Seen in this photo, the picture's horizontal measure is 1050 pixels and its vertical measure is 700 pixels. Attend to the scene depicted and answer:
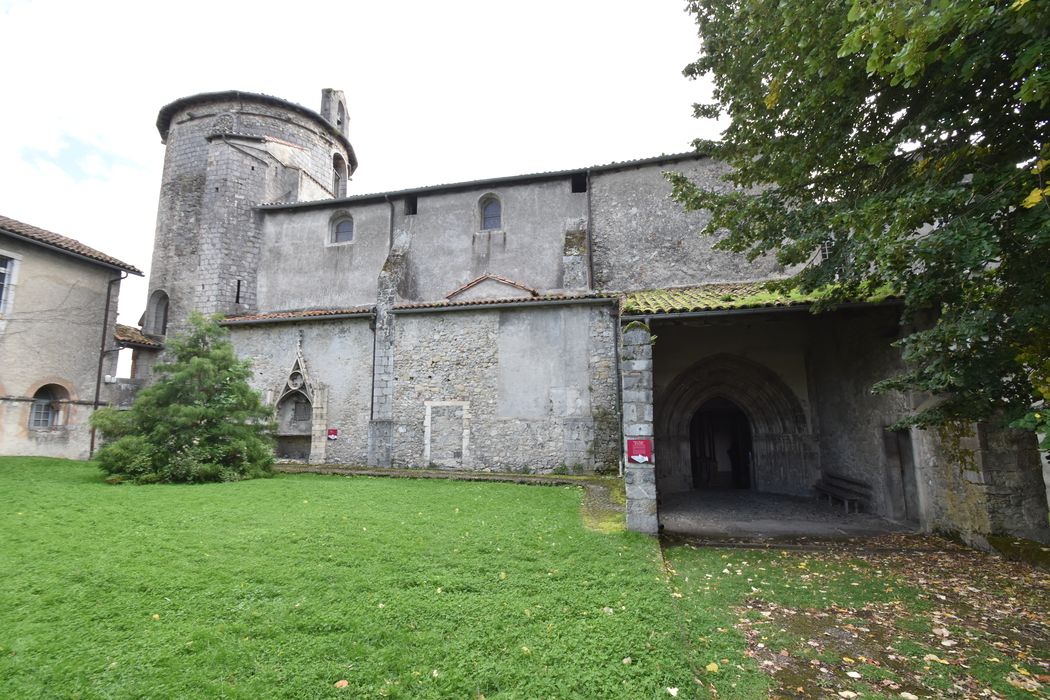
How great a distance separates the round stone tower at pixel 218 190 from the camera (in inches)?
704

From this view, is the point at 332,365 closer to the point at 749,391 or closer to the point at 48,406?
the point at 48,406

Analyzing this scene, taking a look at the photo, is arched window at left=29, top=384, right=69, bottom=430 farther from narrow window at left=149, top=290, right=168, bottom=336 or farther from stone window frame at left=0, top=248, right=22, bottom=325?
narrow window at left=149, top=290, right=168, bottom=336

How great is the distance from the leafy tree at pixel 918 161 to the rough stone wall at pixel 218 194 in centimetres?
1668

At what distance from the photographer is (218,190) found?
60.0 ft

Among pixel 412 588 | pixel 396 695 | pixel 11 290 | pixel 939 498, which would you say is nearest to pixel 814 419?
pixel 939 498

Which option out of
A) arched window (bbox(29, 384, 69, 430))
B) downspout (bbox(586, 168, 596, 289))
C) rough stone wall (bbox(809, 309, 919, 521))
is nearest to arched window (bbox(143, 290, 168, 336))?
arched window (bbox(29, 384, 69, 430))

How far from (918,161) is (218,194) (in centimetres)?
2033

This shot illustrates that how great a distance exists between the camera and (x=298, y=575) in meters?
4.86

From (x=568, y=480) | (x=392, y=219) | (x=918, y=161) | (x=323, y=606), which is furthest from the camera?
(x=392, y=219)

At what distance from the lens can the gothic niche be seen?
587 inches

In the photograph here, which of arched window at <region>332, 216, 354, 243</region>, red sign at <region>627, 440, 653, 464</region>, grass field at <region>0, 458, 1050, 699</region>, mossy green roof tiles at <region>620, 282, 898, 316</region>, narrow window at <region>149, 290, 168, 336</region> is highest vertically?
arched window at <region>332, 216, 354, 243</region>

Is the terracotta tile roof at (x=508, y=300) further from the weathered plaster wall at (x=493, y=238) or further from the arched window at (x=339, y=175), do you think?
the arched window at (x=339, y=175)

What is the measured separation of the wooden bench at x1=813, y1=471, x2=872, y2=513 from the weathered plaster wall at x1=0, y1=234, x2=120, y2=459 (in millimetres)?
20005

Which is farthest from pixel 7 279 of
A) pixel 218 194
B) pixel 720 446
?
pixel 720 446
